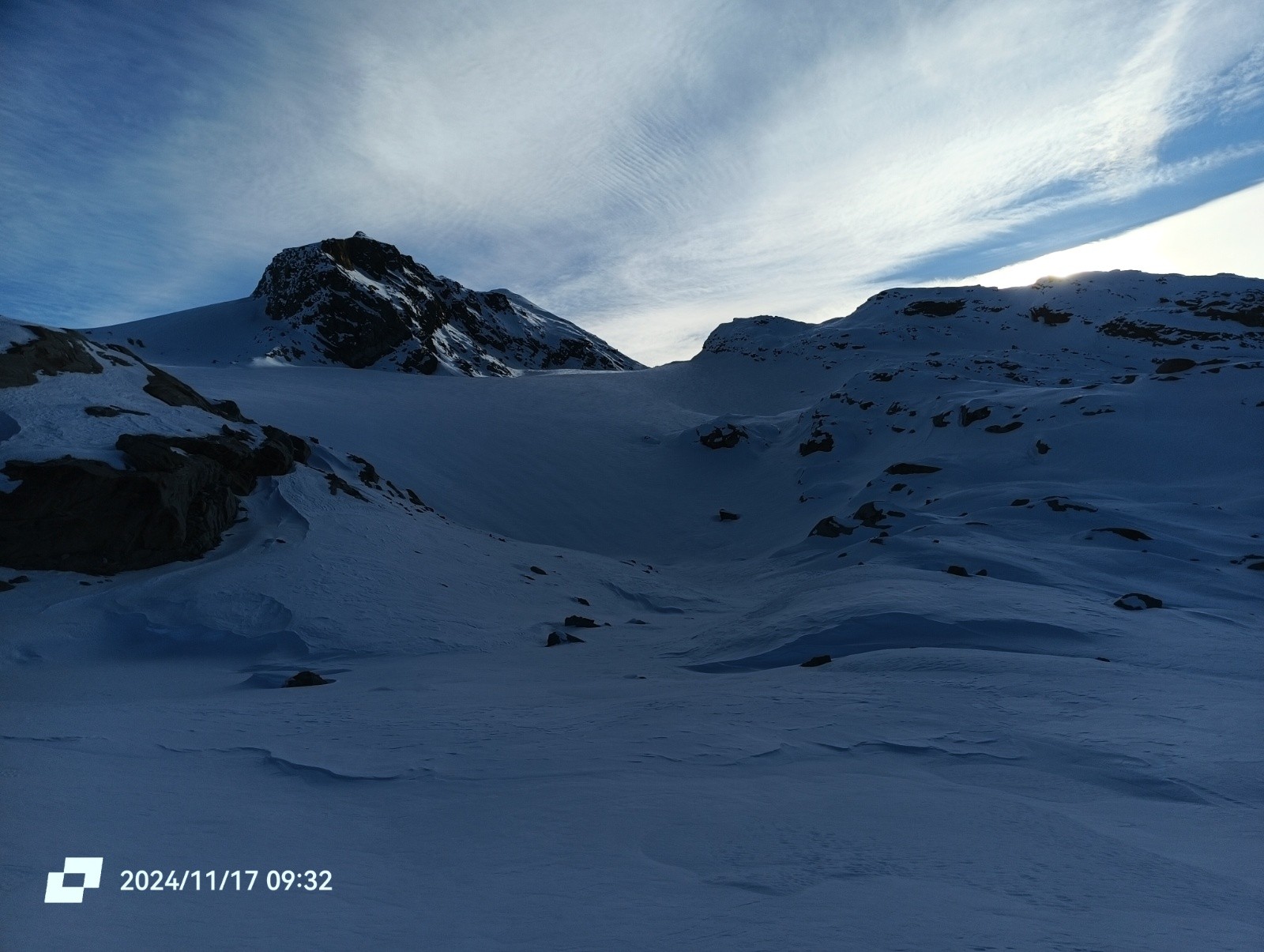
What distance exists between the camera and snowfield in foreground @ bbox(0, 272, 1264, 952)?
2.71m

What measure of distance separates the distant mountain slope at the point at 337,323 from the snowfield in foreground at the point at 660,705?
74.2 ft

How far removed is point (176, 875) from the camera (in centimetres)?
291

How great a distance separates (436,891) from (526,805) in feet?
3.33

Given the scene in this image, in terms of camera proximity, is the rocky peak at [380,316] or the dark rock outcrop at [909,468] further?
the rocky peak at [380,316]

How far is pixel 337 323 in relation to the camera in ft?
147

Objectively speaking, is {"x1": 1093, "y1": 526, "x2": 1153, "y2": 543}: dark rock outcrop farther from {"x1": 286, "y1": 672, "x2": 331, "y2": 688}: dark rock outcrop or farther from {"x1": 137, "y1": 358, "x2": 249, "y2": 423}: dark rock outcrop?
{"x1": 137, "y1": 358, "x2": 249, "y2": 423}: dark rock outcrop

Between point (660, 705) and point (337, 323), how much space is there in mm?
44435

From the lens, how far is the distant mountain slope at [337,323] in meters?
42.1

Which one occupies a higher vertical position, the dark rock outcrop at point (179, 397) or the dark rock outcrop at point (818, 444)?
the dark rock outcrop at point (179, 397)

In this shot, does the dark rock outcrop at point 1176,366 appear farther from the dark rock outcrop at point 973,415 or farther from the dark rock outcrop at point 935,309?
the dark rock outcrop at point 935,309

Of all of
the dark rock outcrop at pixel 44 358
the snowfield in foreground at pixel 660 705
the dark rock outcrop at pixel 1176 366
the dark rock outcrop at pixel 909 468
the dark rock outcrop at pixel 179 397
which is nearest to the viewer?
the snowfield in foreground at pixel 660 705

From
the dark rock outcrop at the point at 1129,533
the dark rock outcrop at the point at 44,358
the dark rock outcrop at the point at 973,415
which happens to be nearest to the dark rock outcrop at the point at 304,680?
the dark rock outcrop at the point at 44,358

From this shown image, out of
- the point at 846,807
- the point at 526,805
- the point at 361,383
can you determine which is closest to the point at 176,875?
the point at 526,805

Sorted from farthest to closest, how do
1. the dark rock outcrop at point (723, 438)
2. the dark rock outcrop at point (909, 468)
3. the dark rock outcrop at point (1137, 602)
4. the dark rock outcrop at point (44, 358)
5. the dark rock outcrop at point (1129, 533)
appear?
the dark rock outcrop at point (723, 438), the dark rock outcrop at point (909, 468), the dark rock outcrop at point (1129, 533), the dark rock outcrop at point (44, 358), the dark rock outcrop at point (1137, 602)
